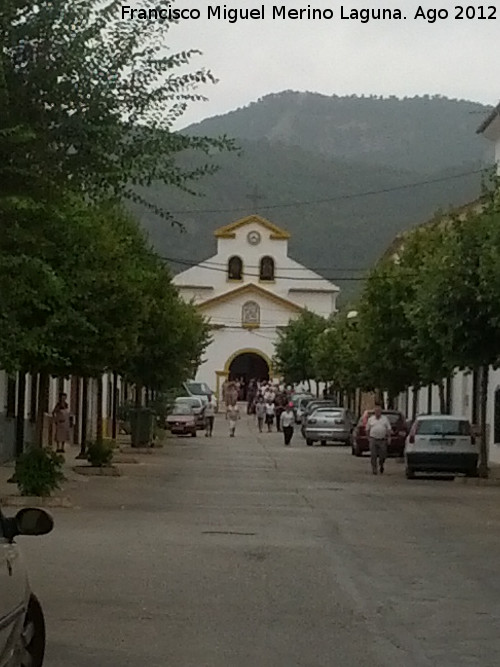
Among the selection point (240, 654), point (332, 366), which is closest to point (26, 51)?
point (240, 654)

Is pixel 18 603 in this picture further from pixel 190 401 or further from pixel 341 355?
pixel 190 401

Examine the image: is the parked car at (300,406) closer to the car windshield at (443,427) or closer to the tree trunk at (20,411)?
the car windshield at (443,427)

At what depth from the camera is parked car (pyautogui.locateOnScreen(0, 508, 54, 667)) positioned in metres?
7.16

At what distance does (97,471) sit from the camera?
3109 centimetres

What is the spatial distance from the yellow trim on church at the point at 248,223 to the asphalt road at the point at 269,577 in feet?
256

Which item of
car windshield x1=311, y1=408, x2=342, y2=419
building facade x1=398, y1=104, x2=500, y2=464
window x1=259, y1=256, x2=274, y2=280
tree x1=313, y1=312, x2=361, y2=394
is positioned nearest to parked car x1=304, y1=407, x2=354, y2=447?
car windshield x1=311, y1=408, x2=342, y2=419

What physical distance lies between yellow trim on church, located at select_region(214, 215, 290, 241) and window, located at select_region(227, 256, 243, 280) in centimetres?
169

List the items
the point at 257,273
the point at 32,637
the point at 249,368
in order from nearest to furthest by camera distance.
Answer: the point at 32,637 → the point at 257,273 → the point at 249,368

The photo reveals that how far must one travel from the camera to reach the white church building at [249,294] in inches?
4117

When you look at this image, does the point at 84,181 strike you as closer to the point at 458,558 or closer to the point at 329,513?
the point at 458,558

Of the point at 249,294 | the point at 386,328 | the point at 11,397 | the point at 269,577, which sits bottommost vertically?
the point at 269,577

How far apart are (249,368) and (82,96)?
97.4 meters

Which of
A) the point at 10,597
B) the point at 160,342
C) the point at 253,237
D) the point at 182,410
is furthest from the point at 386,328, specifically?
the point at 253,237

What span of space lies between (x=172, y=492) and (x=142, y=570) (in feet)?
39.6
